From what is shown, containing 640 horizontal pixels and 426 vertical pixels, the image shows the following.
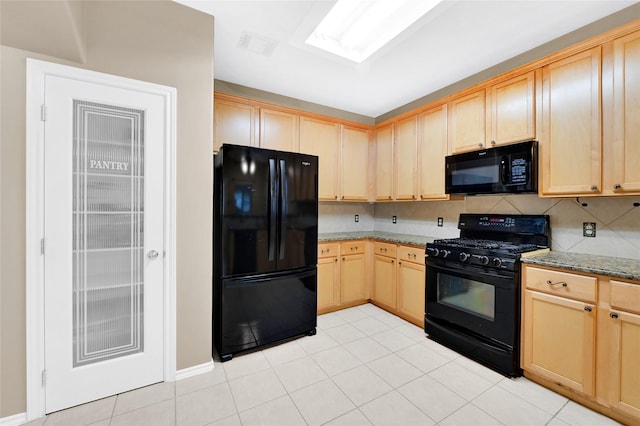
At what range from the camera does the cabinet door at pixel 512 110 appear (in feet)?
7.40

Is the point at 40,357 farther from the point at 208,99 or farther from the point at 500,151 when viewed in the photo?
the point at 500,151

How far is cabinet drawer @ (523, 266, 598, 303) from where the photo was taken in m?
1.75

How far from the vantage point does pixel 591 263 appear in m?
1.84

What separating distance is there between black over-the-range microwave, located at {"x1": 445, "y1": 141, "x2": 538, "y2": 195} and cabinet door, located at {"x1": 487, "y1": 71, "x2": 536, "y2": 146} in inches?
4.0

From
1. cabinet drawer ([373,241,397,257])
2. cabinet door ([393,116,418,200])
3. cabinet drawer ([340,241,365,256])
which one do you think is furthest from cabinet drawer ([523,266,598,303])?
cabinet drawer ([340,241,365,256])

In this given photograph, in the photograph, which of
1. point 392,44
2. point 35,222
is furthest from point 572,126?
point 35,222

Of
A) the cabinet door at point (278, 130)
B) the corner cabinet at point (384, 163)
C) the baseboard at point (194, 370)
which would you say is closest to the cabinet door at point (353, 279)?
the corner cabinet at point (384, 163)

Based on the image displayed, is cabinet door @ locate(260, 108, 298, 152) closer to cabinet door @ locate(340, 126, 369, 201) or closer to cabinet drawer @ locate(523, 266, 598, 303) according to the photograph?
cabinet door @ locate(340, 126, 369, 201)

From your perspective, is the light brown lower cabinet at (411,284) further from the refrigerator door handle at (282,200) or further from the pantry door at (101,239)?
the pantry door at (101,239)

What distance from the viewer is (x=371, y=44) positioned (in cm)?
239

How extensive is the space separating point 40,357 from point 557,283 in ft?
11.3

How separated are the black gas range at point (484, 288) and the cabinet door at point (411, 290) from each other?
18cm

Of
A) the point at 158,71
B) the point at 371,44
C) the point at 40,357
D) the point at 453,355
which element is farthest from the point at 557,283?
the point at 40,357

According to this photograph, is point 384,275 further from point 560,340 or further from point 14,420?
point 14,420
